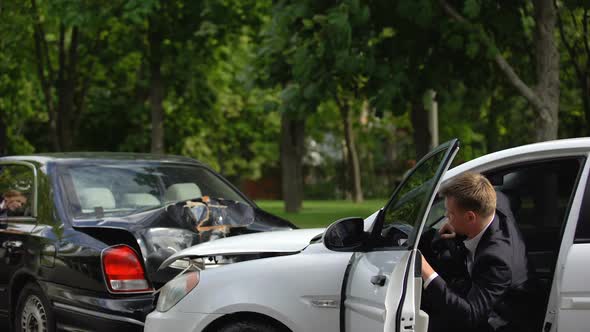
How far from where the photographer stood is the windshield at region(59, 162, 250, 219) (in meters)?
7.72

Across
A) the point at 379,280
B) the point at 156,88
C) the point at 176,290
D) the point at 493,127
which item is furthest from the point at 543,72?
the point at 156,88

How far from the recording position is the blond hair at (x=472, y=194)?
14.7 ft

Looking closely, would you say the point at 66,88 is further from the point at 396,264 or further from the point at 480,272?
the point at 396,264

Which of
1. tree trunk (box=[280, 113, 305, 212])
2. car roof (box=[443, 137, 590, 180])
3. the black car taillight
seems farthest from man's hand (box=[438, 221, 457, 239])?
tree trunk (box=[280, 113, 305, 212])

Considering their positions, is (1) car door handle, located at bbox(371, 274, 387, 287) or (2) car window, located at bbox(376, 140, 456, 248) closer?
(2) car window, located at bbox(376, 140, 456, 248)

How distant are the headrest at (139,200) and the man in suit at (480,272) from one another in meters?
3.74

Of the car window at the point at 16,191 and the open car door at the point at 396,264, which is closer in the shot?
the open car door at the point at 396,264

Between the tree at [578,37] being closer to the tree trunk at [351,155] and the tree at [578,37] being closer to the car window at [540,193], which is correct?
the car window at [540,193]

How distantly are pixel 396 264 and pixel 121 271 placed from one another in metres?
3.02

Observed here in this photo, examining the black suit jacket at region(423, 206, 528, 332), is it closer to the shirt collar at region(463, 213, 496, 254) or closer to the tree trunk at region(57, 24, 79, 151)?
the shirt collar at region(463, 213, 496, 254)

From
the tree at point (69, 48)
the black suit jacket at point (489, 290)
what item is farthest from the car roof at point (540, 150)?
the tree at point (69, 48)

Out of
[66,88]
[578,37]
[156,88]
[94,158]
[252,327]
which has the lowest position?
[252,327]

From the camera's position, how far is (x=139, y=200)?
8039 millimetres

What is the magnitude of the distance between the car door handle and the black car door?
156 inches
